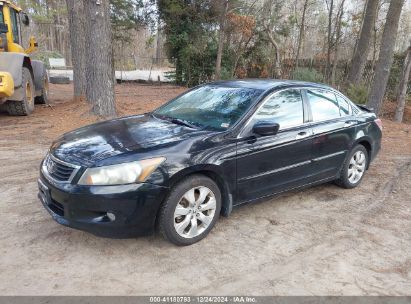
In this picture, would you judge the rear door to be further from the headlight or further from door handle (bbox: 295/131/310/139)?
the headlight

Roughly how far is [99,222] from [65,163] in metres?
0.64

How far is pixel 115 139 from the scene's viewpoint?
12.0 ft

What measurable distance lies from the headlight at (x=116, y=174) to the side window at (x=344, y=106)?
119 inches

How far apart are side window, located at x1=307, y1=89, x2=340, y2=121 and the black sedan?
0.6 inches

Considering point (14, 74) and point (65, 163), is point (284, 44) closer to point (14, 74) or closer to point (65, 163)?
point (14, 74)

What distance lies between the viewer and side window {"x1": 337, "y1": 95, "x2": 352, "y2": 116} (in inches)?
197

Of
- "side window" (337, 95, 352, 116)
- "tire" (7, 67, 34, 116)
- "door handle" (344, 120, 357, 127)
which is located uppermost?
"side window" (337, 95, 352, 116)

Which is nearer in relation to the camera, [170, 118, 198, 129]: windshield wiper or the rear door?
[170, 118, 198, 129]: windshield wiper

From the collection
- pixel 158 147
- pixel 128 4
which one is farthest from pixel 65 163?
pixel 128 4

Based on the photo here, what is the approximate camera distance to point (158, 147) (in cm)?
338

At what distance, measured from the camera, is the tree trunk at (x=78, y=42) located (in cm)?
1102

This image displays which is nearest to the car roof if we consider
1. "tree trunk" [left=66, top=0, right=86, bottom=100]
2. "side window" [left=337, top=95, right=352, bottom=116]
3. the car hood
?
"side window" [left=337, top=95, right=352, bottom=116]

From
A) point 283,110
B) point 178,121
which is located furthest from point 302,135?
point 178,121

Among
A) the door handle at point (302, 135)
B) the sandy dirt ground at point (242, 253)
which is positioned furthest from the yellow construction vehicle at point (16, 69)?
the door handle at point (302, 135)
